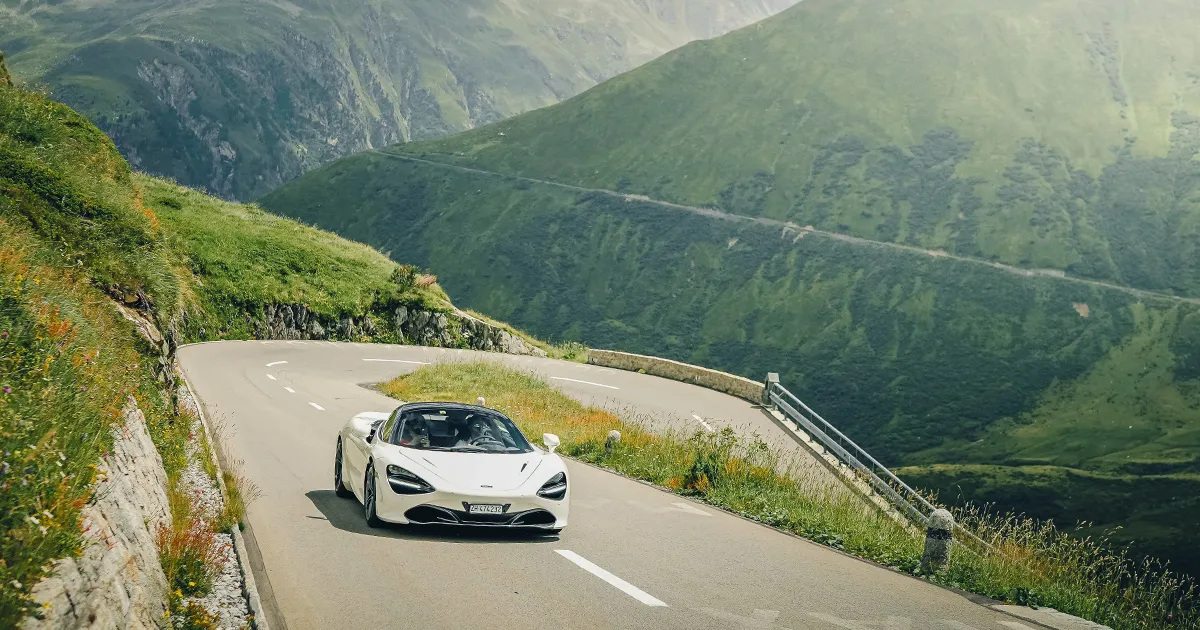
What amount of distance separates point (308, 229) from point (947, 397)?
92.9 metres

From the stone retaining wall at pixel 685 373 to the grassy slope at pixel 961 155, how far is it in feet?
397

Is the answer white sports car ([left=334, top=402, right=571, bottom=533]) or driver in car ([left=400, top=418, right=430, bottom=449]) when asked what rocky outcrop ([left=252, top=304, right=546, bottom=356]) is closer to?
white sports car ([left=334, top=402, right=571, bottom=533])

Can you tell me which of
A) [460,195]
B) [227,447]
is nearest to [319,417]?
[227,447]

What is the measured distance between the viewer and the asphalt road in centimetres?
730

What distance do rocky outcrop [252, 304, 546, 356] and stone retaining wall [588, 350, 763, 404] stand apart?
18.0ft

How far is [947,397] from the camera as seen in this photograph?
122 m

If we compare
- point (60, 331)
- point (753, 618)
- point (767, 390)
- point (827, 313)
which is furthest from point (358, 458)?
point (827, 313)

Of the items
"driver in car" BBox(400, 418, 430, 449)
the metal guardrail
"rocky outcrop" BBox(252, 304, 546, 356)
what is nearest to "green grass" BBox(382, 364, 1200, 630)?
the metal guardrail

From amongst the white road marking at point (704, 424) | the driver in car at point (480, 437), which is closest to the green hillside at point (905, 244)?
the white road marking at point (704, 424)

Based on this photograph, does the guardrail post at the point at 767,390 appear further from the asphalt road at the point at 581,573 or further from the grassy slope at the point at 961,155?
the grassy slope at the point at 961,155

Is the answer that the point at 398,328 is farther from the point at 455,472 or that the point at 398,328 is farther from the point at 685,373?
the point at 455,472

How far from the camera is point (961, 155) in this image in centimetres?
17200

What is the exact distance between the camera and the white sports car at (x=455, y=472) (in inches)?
377

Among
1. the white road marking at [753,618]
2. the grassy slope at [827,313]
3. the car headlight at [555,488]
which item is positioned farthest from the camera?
the grassy slope at [827,313]
